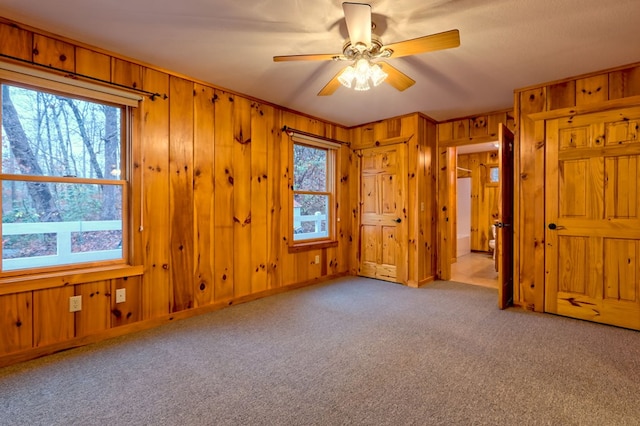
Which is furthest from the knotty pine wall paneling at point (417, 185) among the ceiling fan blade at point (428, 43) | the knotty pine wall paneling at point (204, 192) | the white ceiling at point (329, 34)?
the knotty pine wall paneling at point (204, 192)

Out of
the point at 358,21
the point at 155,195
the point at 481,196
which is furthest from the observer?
the point at 481,196

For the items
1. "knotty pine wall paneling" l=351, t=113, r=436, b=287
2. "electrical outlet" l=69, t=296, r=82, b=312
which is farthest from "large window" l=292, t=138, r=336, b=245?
"electrical outlet" l=69, t=296, r=82, b=312

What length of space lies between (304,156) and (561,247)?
3179 mm

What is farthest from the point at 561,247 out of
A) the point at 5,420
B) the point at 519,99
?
the point at 5,420

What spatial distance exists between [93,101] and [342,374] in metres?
2.89

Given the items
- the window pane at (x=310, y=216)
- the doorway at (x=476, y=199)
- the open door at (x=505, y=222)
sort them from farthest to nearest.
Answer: the doorway at (x=476, y=199)
the window pane at (x=310, y=216)
the open door at (x=505, y=222)

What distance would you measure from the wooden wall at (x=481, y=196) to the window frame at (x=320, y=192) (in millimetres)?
4167

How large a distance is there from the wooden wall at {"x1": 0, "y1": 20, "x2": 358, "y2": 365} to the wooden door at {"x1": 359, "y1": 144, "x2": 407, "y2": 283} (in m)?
1.06

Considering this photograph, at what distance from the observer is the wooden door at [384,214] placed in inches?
171

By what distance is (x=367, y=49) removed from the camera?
2.06 metres

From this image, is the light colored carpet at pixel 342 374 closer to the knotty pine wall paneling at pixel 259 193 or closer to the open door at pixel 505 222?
the open door at pixel 505 222

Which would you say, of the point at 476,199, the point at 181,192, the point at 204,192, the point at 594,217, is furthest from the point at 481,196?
the point at 181,192

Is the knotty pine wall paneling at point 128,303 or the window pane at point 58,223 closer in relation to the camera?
the window pane at point 58,223

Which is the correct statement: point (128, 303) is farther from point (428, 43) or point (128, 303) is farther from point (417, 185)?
point (417, 185)
